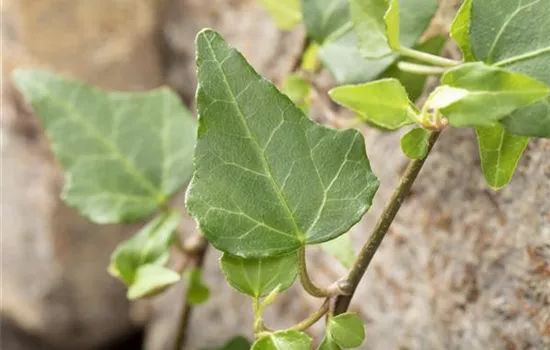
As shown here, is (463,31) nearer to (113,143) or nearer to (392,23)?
(392,23)

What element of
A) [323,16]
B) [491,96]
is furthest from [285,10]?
[491,96]

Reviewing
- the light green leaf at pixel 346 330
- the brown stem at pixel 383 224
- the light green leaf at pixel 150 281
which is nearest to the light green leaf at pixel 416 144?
the brown stem at pixel 383 224

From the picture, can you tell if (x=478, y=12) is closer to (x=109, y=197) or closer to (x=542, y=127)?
(x=542, y=127)

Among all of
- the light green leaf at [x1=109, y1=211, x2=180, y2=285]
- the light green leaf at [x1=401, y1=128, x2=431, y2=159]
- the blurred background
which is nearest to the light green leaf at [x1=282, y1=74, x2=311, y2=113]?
the blurred background

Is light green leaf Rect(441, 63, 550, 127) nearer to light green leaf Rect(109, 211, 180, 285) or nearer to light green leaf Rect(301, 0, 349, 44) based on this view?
light green leaf Rect(301, 0, 349, 44)

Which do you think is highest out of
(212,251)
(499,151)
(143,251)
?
(499,151)

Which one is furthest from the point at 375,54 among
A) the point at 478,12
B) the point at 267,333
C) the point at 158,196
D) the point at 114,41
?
the point at 114,41

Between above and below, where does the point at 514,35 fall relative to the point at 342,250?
above
